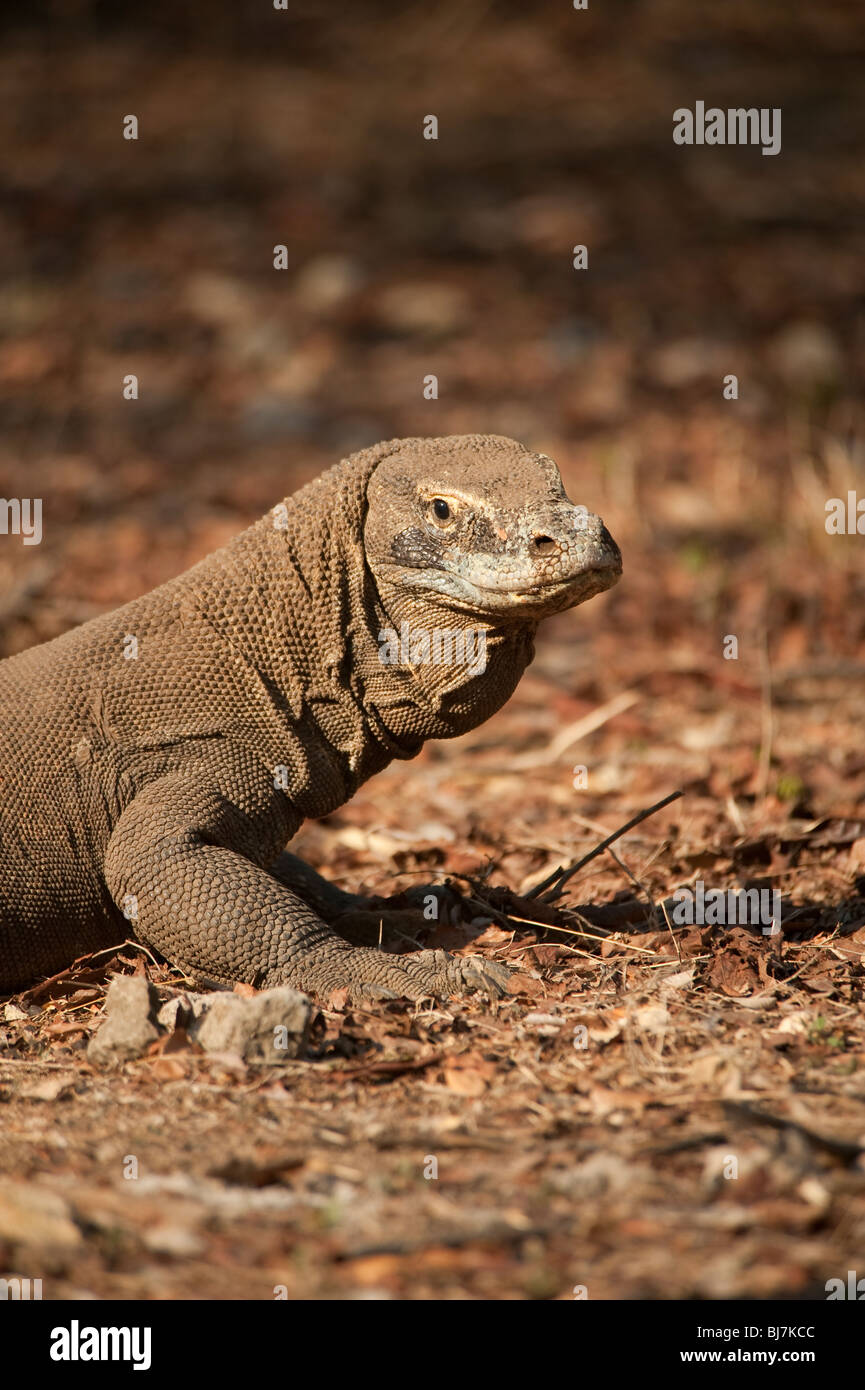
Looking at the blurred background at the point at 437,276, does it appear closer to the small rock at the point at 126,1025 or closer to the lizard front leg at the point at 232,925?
the lizard front leg at the point at 232,925

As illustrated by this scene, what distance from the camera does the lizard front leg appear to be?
542cm

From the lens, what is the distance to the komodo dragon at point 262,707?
17.9 ft

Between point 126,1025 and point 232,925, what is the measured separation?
1.94 ft

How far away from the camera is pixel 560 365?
56.3 ft

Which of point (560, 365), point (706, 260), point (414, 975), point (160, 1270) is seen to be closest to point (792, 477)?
point (560, 365)

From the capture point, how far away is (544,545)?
5.27 m

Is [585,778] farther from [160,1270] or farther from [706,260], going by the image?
[706,260]

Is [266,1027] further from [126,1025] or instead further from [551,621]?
[551,621]

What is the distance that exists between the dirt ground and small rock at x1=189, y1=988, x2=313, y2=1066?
79 mm

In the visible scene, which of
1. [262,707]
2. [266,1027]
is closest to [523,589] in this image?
[262,707]

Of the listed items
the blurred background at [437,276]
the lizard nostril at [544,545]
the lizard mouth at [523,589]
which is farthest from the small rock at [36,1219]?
the blurred background at [437,276]

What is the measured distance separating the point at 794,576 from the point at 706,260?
8.24m

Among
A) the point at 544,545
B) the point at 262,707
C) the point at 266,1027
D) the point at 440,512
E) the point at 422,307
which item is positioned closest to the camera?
the point at 266,1027

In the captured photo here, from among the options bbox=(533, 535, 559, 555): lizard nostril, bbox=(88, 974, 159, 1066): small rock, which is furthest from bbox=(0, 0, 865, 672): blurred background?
bbox=(533, 535, 559, 555): lizard nostril
